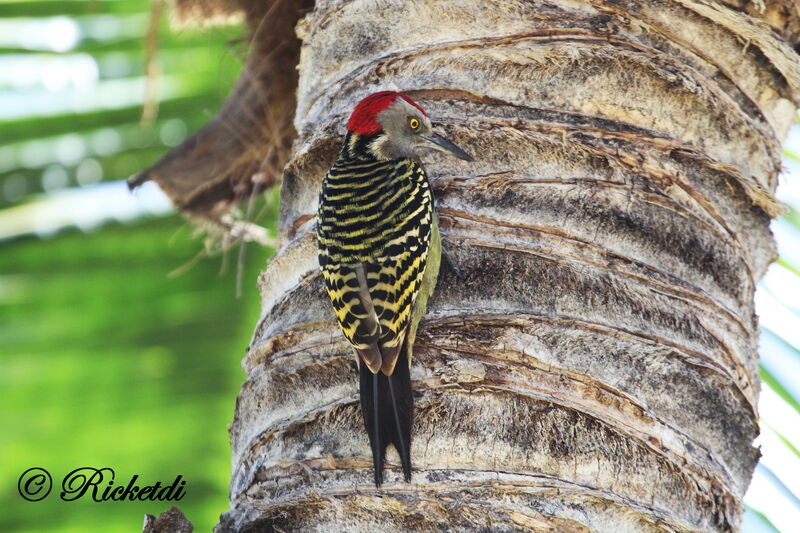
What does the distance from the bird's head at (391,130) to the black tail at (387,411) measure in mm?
665

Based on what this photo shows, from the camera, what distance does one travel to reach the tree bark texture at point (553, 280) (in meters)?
2.18

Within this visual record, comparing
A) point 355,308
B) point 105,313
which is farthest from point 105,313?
point 355,308

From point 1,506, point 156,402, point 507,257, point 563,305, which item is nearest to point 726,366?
point 563,305

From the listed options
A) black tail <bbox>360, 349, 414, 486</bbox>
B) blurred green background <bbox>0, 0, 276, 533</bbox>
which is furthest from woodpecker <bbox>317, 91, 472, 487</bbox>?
blurred green background <bbox>0, 0, 276, 533</bbox>

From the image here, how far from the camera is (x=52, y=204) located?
15.4 feet

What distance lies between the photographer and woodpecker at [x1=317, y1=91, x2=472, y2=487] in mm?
2348

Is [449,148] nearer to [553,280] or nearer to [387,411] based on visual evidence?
[553,280]

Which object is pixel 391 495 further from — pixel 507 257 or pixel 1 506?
pixel 1 506

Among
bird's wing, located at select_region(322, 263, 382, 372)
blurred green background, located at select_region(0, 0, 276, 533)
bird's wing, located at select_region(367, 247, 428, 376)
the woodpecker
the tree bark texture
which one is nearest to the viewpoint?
the tree bark texture

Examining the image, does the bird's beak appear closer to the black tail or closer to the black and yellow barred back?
the black and yellow barred back

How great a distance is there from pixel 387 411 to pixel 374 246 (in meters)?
0.87

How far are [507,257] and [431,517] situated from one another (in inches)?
26.7

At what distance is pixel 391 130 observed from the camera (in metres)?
3.27

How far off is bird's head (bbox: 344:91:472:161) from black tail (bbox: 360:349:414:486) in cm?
66
